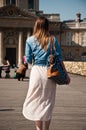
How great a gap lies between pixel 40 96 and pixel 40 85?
0.57ft

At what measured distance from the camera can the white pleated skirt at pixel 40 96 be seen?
730 cm

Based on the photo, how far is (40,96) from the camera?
7.35 meters

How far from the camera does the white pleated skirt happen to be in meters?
7.30

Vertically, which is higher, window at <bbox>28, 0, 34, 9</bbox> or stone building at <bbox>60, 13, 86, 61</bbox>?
window at <bbox>28, 0, 34, 9</bbox>

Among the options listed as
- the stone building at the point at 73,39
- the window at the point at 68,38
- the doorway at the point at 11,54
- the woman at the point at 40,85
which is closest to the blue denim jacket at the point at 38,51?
the woman at the point at 40,85

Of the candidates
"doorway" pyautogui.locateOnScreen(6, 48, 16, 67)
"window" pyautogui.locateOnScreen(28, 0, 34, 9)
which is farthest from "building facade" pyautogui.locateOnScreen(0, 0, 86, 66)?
"window" pyautogui.locateOnScreen(28, 0, 34, 9)

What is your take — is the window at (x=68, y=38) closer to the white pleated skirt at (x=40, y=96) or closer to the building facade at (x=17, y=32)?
the building facade at (x=17, y=32)

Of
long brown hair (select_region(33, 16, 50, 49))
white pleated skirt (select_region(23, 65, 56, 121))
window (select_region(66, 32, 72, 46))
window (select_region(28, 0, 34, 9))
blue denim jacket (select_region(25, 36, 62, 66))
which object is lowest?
window (select_region(66, 32, 72, 46))

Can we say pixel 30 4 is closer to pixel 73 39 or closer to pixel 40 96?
pixel 73 39

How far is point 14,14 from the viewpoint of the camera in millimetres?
77938

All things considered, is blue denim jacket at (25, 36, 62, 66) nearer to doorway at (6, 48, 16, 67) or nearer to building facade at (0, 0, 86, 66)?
building facade at (0, 0, 86, 66)

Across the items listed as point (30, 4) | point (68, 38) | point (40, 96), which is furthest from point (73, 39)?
point (40, 96)

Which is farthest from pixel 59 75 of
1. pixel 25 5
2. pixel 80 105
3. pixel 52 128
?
pixel 25 5

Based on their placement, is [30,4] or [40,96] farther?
[30,4]
